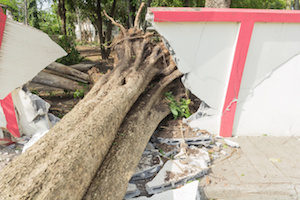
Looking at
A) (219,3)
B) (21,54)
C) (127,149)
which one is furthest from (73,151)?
(219,3)

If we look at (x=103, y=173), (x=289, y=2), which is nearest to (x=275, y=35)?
(x=103, y=173)

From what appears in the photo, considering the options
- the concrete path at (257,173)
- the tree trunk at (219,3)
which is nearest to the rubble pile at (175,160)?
the concrete path at (257,173)

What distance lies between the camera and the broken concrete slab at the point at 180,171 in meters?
2.42

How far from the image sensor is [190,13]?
2.98 meters

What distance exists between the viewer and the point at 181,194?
7.26 feet

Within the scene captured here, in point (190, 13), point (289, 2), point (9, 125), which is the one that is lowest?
point (9, 125)

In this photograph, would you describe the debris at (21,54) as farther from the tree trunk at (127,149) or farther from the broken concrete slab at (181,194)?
the broken concrete slab at (181,194)

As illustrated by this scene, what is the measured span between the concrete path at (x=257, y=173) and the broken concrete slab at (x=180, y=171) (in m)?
0.14

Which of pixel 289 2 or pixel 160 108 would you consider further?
pixel 289 2

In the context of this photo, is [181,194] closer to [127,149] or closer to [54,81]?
[127,149]

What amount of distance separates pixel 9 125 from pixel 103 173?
2507 mm

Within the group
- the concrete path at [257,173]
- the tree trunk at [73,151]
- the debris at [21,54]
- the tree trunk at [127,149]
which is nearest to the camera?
the tree trunk at [73,151]

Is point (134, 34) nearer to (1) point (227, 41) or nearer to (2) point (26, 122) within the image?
(1) point (227, 41)

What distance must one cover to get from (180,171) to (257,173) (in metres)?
1.09
